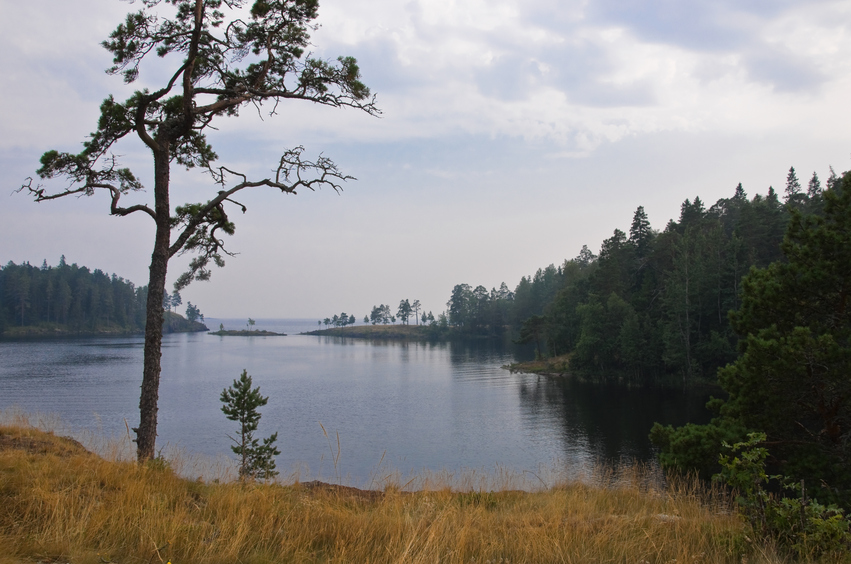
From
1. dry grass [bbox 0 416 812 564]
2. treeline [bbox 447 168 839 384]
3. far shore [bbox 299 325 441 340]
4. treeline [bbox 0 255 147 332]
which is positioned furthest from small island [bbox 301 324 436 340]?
dry grass [bbox 0 416 812 564]

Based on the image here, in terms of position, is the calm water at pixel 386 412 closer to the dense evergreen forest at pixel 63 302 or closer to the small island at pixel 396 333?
the dense evergreen forest at pixel 63 302

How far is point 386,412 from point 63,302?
470ft

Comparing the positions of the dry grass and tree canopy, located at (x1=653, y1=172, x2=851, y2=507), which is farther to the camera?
tree canopy, located at (x1=653, y1=172, x2=851, y2=507)

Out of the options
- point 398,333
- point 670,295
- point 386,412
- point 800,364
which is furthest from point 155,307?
point 398,333

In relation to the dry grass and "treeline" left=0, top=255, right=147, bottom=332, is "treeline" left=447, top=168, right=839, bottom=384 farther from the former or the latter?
"treeline" left=0, top=255, right=147, bottom=332

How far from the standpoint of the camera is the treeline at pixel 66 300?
13588cm

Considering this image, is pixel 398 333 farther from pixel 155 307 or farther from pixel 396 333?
pixel 155 307

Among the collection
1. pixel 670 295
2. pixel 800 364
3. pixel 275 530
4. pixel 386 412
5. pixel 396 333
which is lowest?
pixel 386 412

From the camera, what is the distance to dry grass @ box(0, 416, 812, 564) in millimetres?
3703

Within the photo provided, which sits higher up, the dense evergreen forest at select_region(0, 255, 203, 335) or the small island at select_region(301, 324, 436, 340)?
the dense evergreen forest at select_region(0, 255, 203, 335)

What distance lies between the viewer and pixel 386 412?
42.3m

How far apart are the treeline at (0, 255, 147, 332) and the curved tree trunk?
160 meters

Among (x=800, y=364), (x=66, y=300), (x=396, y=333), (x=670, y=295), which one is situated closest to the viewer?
(x=800, y=364)

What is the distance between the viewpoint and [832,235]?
11.9 meters
